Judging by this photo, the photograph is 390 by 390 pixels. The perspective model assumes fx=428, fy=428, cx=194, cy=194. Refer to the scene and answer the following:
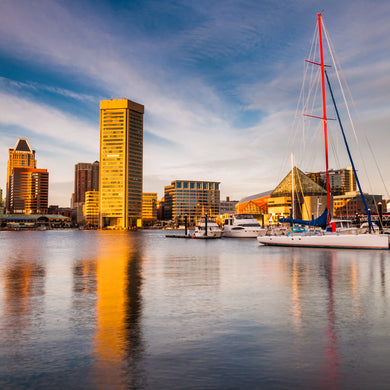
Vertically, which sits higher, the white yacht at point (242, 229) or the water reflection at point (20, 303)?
the white yacht at point (242, 229)

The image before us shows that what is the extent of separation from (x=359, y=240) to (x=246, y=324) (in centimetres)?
4744

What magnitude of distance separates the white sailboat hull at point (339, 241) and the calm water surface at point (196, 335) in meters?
32.0

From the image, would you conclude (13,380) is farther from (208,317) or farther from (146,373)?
(208,317)

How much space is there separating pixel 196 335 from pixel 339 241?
50756 mm

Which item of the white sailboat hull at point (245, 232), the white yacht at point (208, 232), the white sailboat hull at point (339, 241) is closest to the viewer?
the white sailboat hull at point (339, 241)

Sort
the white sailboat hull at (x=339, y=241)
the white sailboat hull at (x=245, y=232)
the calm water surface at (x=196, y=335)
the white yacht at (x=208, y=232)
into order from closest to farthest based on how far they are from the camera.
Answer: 1. the calm water surface at (x=196, y=335)
2. the white sailboat hull at (x=339, y=241)
3. the white sailboat hull at (x=245, y=232)
4. the white yacht at (x=208, y=232)

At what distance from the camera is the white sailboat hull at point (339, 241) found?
195 feet

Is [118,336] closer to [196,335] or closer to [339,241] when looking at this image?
[196,335]

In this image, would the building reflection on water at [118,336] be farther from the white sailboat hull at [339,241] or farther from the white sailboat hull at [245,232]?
the white sailboat hull at [245,232]

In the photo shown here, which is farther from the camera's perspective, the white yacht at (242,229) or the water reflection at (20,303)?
the white yacht at (242,229)

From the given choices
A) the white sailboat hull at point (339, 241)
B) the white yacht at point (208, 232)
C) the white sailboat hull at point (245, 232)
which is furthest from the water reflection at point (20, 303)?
the white sailboat hull at point (245, 232)

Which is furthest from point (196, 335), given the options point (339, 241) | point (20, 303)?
point (339, 241)

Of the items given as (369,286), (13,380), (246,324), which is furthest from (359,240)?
(13,380)

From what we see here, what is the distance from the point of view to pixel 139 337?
49.6 feet
